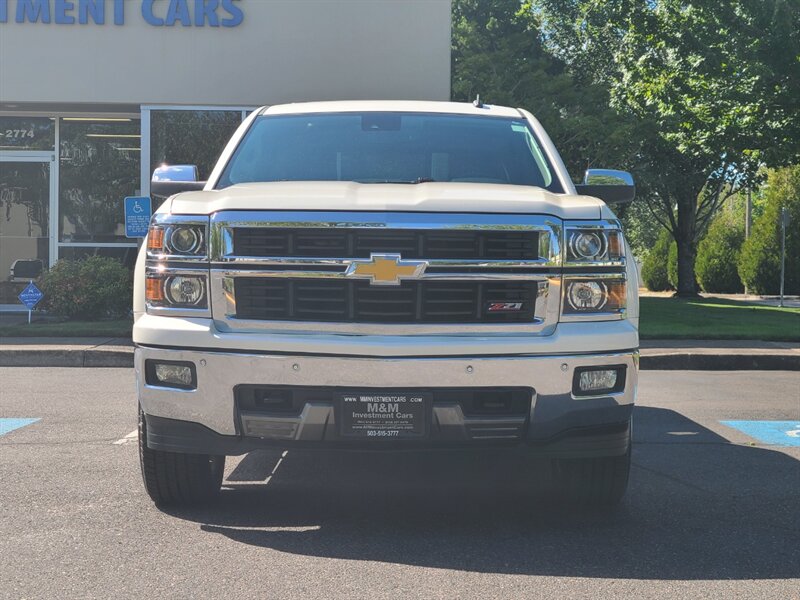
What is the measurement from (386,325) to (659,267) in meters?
41.0

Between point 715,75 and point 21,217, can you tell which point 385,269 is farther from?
point 715,75

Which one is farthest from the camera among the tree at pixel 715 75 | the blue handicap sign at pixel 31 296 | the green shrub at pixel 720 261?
the green shrub at pixel 720 261

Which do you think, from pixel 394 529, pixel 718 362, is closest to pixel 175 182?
pixel 394 529

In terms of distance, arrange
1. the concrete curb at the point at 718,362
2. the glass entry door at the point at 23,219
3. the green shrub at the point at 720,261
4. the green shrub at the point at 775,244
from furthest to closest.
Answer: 1. the green shrub at the point at 720,261
2. the green shrub at the point at 775,244
3. the glass entry door at the point at 23,219
4. the concrete curb at the point at 718,362

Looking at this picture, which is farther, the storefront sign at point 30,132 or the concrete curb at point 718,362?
the storefront sign at point 30,132

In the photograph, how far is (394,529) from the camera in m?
4.57

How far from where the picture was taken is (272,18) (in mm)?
15680

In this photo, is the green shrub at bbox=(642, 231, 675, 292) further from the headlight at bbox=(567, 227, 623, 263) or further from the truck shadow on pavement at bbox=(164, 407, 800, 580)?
the headlight at bbox=(567, 227, 623, 263)

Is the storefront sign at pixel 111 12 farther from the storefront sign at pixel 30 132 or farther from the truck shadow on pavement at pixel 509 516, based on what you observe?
the truck shadow on pavement at pixel 509 516

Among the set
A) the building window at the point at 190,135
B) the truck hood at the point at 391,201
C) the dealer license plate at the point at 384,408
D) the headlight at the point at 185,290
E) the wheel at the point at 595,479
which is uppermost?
the building window at the point at 190,135

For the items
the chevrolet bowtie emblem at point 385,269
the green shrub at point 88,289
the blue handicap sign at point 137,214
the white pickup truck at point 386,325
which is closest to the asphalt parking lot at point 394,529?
the white pickup truck at point 386,325

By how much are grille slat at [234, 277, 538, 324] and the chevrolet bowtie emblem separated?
4 cm

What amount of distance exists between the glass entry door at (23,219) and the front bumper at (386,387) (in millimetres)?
13298

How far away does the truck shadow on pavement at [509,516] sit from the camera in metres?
4.14
